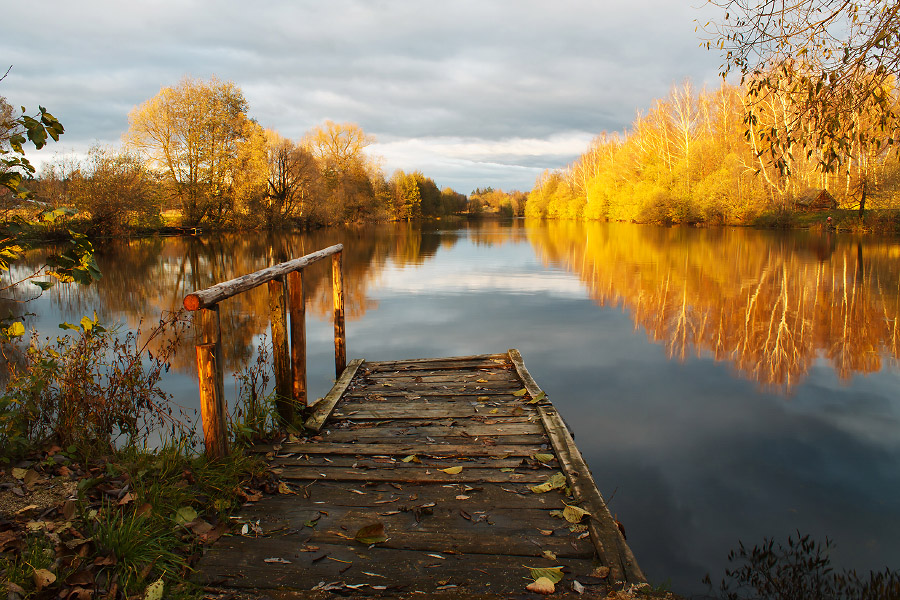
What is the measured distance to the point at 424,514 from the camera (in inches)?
131

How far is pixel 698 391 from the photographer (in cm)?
771

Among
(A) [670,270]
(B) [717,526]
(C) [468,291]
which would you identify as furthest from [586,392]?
(A) [670,270]

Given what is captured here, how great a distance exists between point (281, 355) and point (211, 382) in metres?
1.42

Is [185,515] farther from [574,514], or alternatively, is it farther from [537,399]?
[537,399]

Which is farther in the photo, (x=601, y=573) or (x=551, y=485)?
(x=551, y=485)

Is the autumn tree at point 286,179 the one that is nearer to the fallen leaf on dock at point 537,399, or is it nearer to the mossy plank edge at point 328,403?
the mossy plank edge at point 328,403

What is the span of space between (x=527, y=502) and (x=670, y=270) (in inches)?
729

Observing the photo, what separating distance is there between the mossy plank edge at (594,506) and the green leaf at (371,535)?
119 cm

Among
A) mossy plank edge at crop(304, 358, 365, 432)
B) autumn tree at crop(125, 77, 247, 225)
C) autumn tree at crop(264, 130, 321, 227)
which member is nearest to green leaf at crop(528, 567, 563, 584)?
mossy plank edge at crop(304, 358, 365, 432)

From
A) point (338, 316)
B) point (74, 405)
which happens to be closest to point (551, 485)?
point (74, 405)

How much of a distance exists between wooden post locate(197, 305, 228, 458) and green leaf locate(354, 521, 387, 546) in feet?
4.26

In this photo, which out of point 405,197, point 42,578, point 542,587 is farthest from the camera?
point 405,197

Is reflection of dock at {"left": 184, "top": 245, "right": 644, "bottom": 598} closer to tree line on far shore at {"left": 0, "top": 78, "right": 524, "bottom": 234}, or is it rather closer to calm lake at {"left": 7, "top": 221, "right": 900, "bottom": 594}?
calm lake at {"left": 7, "top": 221, "right": 900, "bottom": 594}

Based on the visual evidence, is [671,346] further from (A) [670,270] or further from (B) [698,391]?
(A) [670,270]
